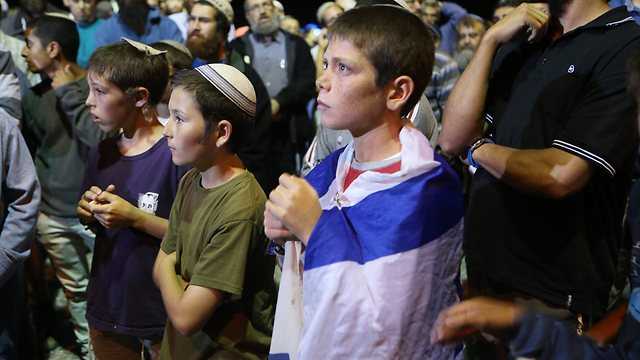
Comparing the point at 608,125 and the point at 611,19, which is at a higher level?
the point at 611,19

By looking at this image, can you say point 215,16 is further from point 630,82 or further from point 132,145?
point 630,82

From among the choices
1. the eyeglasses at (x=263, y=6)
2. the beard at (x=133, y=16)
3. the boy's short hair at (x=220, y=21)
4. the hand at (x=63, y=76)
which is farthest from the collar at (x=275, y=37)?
the hand at (x=63, y=76)

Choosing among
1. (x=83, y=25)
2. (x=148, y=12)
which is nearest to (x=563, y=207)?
(x=148, y=12)

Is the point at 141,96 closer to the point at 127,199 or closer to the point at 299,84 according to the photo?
the point at 127,199

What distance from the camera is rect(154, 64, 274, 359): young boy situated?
7.00ft

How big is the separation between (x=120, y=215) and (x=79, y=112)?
5.27 feet

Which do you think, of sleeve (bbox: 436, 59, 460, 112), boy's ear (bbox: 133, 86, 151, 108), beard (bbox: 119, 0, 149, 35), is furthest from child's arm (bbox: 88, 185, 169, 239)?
beard (bbox: 119, 0, 149, 35)

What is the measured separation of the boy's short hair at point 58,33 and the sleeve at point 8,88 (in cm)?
24

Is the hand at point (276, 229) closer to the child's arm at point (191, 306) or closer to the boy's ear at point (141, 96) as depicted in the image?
the child's arm at point (191, 306)

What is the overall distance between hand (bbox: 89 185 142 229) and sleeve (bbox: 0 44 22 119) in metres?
1.65

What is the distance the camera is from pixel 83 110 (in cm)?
395

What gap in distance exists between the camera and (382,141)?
1.79 meters

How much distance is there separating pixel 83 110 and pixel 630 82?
125 inches

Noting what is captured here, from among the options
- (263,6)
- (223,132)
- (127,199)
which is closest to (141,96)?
Result: (127,199)
